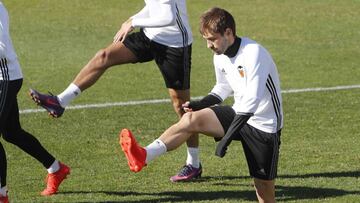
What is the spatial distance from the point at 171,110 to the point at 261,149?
20.0 feet

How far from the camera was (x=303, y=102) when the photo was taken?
14555mm

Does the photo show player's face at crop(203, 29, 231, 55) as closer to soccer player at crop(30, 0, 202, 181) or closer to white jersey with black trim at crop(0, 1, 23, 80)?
white jersey with black trim at crop(0, 1, 23, 80)

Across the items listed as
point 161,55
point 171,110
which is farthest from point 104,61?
point 171,110

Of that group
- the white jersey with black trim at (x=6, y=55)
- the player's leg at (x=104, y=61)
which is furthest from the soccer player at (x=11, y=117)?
the player's leg at (x=104, y=61)

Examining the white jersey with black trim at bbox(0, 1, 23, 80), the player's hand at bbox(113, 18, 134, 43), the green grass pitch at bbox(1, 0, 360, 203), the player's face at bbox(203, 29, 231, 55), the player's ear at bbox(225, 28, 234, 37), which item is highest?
the player's ear at bbox(225, 28, 234, 37)

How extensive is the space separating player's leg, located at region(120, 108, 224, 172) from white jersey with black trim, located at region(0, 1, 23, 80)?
157 centimetres

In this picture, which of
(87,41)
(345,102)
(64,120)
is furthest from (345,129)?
(87,41)

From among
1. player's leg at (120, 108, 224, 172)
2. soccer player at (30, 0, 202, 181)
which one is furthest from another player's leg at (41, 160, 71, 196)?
player's leg at (120, 108, 224, 172)

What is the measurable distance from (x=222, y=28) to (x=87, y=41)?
13.4 m

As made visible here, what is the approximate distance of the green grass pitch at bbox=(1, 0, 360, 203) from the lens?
9984 millimetres

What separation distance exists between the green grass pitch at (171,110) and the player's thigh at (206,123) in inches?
49.4

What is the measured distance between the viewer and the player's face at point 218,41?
7.71 meters

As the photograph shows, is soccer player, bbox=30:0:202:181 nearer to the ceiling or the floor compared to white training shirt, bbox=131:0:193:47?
nearer to the floor

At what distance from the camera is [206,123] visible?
837cm
